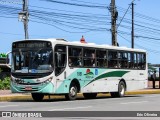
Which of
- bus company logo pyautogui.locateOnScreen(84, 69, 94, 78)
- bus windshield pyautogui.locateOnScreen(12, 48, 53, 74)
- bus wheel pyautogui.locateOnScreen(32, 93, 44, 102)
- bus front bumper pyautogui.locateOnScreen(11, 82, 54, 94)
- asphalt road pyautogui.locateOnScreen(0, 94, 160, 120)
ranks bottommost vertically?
asphalt road pyautogui.locateOnScreen(0, 94, 160, 120)

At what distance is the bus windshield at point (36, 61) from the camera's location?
2478cm

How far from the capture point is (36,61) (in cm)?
2484

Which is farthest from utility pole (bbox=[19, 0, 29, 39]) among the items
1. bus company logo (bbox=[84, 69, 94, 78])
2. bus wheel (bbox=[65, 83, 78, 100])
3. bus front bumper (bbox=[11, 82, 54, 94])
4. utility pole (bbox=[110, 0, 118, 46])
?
bus front bumper (bbox=[11, 82, 54, 94])

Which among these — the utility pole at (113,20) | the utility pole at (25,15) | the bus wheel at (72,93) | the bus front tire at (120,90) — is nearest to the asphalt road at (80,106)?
the bus wheel at (72,93)

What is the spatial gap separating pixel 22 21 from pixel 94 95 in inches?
357

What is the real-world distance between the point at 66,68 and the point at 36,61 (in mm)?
1726

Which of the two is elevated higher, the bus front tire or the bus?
the bus

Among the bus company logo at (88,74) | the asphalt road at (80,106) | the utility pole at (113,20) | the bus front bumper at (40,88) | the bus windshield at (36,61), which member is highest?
the utility pole at (113,20)

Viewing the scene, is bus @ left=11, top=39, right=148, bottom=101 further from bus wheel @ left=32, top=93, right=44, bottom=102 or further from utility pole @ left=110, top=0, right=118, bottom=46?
utility pole @ left=110, top=0, right=118, bottom=46

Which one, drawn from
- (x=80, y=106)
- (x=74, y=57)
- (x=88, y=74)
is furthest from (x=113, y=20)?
(x=80, y=106)

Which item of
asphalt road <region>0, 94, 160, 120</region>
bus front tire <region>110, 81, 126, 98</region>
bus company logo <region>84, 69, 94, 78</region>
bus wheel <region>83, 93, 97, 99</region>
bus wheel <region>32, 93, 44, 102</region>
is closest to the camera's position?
asphalt road <region>0, 94, 160, 120</region>

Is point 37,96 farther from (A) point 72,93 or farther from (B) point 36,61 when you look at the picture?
(B) point 36,61

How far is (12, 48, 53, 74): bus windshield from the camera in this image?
24781 millimetres

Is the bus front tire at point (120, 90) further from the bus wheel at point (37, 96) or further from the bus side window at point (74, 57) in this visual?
the bus wheel at point (37, 96)
